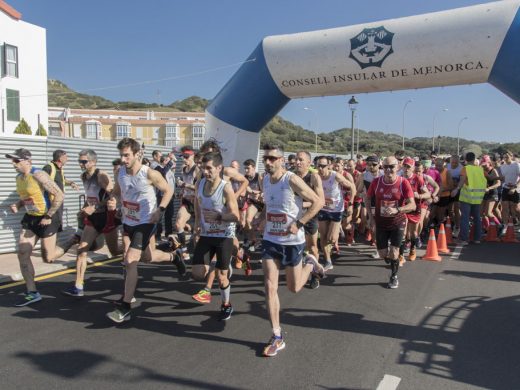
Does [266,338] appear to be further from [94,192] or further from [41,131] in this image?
[41,131]

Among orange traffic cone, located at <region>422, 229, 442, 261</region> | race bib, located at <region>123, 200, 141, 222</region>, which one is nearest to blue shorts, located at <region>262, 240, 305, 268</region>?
race bib, located at <region>123, 200, 141, 222</region>

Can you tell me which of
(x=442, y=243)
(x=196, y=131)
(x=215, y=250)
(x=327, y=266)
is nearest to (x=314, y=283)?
(x=327, y=266)

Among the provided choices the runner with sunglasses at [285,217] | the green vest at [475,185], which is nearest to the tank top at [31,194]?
the runner with sunglasses at [285,217]

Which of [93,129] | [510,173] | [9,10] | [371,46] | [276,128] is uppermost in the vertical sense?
[276,128]

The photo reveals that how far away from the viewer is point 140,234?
15.7 feet

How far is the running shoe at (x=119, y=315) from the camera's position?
4.54 metres

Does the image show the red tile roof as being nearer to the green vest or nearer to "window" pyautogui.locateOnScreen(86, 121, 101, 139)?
the green vest

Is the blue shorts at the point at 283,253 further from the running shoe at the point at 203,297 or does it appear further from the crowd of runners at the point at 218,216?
the running shoe at the point at 203,297

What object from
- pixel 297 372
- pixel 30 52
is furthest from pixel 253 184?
pixel 30 52

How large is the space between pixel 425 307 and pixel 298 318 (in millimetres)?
1670

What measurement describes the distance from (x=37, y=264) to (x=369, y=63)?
7.57m

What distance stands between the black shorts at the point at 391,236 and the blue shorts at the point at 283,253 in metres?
2.44

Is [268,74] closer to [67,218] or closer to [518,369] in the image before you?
[67,218]

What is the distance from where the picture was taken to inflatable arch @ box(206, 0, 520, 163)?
8016mm
